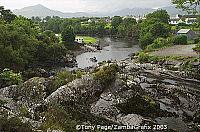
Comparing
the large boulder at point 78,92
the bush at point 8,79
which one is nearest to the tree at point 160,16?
the bush at point 8,79

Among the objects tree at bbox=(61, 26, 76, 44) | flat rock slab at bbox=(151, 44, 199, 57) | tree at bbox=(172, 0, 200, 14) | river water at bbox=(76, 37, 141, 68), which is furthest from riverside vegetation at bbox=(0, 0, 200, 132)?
tree at bbox=(61, 26, 76, 44)

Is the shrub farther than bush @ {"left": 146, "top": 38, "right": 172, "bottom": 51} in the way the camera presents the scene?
No

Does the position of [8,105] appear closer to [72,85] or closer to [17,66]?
[72,85]

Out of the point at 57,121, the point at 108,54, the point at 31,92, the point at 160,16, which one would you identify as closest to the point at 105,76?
the point at 31,92

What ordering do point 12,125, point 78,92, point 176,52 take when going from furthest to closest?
point 176,52, point 78,92, point 12,125

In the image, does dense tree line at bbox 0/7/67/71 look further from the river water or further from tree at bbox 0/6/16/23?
the river water

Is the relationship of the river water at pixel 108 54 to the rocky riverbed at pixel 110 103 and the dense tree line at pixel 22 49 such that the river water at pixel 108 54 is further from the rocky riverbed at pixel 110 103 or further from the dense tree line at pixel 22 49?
the rocky riverbed at pixel 110 103

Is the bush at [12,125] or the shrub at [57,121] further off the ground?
the bush at [12,125]

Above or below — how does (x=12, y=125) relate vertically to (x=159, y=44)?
above

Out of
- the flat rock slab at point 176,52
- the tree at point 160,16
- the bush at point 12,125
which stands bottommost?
the flat rock slab at point 176,52

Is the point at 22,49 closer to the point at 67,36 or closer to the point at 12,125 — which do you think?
the point at 67,36

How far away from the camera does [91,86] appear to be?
3100cm

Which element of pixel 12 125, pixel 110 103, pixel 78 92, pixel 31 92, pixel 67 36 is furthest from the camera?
pixel 67 36

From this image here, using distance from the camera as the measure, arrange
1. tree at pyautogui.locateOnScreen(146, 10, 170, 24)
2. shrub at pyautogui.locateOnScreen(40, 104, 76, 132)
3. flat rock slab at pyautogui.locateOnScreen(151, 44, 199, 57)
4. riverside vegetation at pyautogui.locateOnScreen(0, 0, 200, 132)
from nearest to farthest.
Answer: shrub at pyautogui.locateOnScreen(40, 104, 76, 132) → riverside vegetation at pyautogui.locateOnScreen(0, 0, 200, 132) → flat rock slab at pyautogui.locateOnScreen(151, 44, 199, 57) → tree at pyautogui.locateOnScreen(146, 10, 170, 24)
